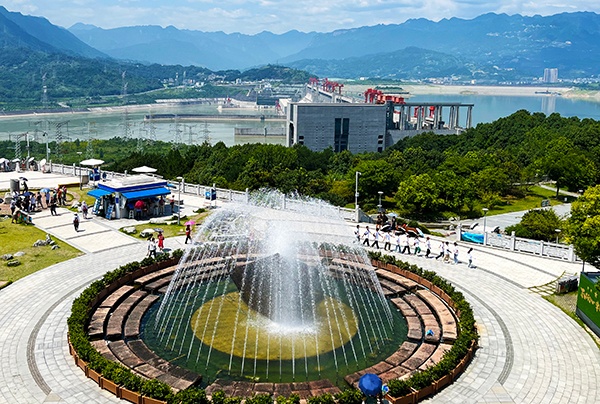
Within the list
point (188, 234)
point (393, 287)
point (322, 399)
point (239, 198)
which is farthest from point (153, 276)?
point (239, 198)

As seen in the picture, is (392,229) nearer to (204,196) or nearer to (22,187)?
(204,196)

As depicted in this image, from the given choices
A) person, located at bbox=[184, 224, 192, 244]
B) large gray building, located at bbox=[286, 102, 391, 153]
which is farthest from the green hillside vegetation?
large gray building, located at bbox=[286, 102, 391, 153]

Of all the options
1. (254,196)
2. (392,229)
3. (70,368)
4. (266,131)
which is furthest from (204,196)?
(266,131)

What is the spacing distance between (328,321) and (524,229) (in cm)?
1877

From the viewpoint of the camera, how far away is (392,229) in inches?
1155

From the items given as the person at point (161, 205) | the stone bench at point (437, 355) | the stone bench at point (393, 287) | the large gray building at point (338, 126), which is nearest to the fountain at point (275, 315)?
the stone bench at point (393, 287)

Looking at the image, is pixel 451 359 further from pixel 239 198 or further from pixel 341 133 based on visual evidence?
pixel 341 133

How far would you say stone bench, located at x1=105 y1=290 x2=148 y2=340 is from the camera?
54.0 feet

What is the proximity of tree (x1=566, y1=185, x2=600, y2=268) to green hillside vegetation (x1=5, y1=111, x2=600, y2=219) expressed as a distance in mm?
17000

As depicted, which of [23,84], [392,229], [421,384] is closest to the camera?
[421,384]

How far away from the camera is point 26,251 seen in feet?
81.7

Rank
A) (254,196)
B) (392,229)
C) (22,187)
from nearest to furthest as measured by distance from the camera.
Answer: (392,229) < (22,187) < (254,196)

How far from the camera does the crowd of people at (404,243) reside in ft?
82.0

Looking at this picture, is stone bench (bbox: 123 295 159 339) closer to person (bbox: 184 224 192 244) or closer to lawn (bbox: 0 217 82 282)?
lawn (bbox: 0 217 82 282)
